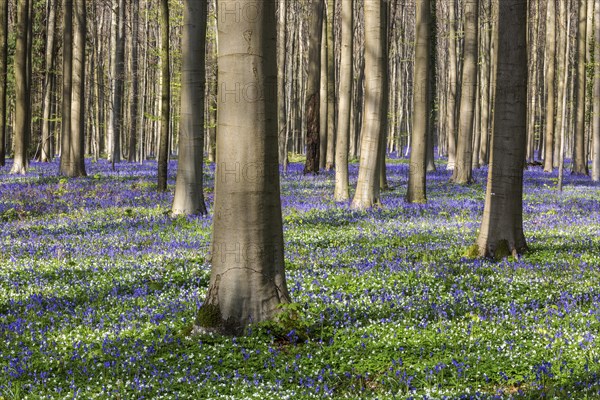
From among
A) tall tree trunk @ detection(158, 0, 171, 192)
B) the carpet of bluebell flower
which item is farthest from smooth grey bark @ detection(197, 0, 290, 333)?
tall tree trunk @ detection(158, 0, 171, 192)

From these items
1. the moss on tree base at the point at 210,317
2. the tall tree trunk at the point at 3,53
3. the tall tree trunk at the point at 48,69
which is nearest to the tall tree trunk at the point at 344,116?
the moss on tree base at the point at 210,317

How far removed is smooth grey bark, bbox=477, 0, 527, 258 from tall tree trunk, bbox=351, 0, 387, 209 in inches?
225

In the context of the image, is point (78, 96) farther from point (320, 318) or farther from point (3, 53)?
point (320, 318)

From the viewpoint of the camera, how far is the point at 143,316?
737 cm

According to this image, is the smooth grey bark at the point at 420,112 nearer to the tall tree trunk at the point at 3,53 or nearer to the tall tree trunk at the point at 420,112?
the tall tree trunk at the point at 420,112

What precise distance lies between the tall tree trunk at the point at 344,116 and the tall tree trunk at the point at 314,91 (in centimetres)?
841

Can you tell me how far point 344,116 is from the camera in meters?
19.9

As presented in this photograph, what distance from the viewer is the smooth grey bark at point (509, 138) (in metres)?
10.6

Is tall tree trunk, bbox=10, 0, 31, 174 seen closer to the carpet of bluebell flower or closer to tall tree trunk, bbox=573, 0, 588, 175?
the carpet of bluebell flower

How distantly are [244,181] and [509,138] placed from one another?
5939 millimetres

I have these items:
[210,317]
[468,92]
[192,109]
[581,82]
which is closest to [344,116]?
[192,109]

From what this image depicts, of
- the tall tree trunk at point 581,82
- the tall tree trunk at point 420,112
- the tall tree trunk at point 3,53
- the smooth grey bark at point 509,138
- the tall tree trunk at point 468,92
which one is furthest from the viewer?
the tall tree trunk at point 581,82

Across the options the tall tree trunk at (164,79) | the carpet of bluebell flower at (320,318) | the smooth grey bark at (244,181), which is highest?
the tall tree trunk at (164,79)

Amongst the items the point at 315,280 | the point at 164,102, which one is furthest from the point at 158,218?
the point at 315,280
